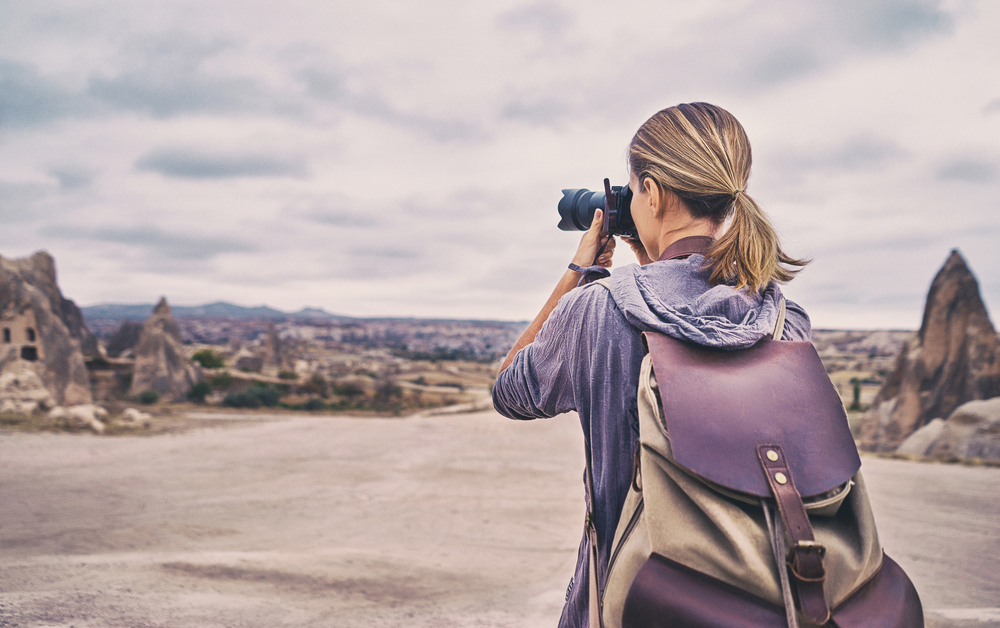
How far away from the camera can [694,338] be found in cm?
108

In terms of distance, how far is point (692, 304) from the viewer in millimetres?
1198

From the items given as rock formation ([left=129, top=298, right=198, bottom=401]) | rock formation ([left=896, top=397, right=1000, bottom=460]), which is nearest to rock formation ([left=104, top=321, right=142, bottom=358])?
rock formation ([left=129, top=298, right=198, bottom=401])

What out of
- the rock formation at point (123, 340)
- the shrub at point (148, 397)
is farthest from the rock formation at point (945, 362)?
the rock formation at point (123, 340)

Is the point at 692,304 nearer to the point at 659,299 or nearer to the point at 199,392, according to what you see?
the point at 659,299

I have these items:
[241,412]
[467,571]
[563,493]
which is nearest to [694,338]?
[467,571]

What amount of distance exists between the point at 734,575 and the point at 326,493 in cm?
930

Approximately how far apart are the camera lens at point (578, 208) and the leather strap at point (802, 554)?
1.00m

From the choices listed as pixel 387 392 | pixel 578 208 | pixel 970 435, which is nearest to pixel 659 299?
pixel 578 208

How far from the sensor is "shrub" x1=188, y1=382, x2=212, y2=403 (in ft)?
91.0

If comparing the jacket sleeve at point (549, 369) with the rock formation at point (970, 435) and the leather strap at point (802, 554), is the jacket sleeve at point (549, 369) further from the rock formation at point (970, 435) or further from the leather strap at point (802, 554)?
the rock formation at point (970, 435)

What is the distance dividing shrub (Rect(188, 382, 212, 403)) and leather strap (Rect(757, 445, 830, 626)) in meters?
30.2

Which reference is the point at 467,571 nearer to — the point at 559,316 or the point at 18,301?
the point at 559,316

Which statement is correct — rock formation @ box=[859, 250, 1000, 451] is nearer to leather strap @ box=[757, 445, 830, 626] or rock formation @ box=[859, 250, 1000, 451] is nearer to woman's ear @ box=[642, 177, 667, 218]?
woman's ear @ box=[642, 177, 667, 218]

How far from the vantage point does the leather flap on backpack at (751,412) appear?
978 mm
